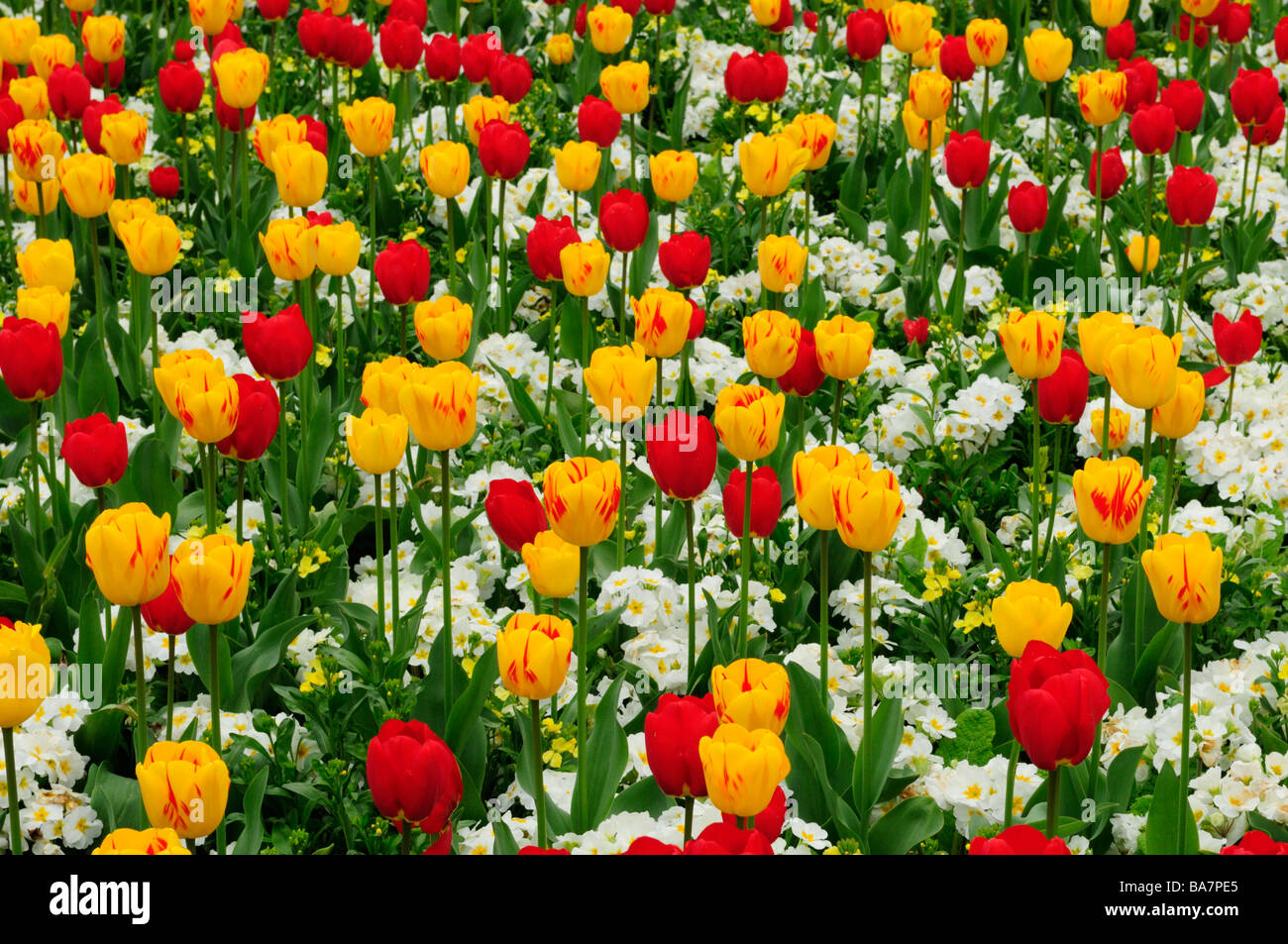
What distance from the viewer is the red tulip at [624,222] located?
4.18 meters

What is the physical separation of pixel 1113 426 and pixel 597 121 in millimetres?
1997

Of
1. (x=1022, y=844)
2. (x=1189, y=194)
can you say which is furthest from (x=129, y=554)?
(x=1189, y=194)

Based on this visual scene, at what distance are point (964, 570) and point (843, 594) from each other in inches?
17.2

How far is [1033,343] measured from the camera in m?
3.33

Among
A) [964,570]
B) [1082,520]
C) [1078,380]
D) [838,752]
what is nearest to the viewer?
[1082,520]

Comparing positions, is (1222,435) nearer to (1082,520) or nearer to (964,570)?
Result: (964,570)

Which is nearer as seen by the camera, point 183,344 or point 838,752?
point 838,752

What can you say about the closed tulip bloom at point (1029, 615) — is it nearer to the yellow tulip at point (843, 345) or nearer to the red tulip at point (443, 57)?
the yellow tulip at point (843, 345)

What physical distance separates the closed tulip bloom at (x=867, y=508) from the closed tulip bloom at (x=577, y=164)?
2245 millimetres

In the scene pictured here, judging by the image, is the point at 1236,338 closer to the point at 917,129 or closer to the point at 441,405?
the point at 917,129

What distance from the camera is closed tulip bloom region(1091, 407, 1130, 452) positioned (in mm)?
3732

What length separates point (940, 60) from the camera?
552 centimetres

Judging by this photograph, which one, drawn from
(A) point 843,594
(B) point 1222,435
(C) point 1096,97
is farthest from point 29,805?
(C) point 1096,97

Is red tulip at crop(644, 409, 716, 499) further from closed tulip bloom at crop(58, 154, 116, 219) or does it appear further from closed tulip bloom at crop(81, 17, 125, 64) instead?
closed tulip bloom at crop(81, 17, 125, 64)
